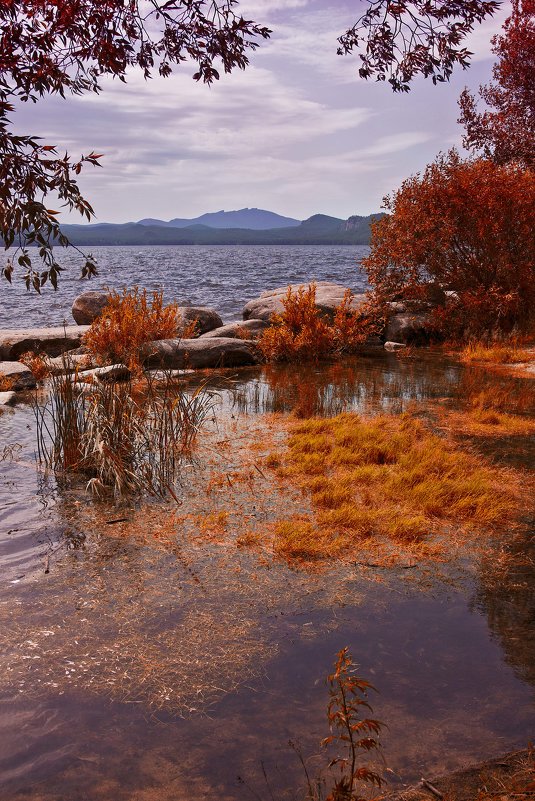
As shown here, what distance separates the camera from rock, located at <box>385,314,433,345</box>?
16.4 metres

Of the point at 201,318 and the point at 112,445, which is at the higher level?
the point at 201,318

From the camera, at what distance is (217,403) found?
1004cm

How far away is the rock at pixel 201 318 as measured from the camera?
16.6 meters

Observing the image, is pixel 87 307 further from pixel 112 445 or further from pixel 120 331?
pixel 112 445

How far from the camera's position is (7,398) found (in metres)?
10.3

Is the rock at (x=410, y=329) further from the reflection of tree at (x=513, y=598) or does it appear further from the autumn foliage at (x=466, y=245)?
the reflection of tree at (x=513, y=598)

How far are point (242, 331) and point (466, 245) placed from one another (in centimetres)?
570

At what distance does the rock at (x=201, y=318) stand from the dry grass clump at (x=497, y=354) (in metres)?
6.33

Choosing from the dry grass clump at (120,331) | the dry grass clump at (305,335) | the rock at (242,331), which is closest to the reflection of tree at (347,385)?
the dry grass clump at (305,335)

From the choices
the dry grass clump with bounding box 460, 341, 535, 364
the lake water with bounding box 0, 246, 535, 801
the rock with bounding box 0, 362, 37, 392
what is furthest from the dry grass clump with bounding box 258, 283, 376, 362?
the lake water with bounding box 0, 246, 535, 801

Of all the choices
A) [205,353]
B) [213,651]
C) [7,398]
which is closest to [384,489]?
[213,651]

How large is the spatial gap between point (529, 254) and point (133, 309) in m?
8.97

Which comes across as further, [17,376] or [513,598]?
[17,376]

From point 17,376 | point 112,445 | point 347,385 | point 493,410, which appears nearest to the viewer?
point 112,445
